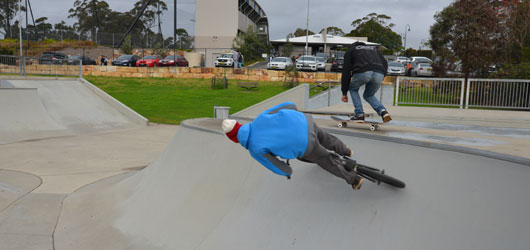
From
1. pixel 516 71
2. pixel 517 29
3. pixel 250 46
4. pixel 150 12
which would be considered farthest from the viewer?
pixel 150 12

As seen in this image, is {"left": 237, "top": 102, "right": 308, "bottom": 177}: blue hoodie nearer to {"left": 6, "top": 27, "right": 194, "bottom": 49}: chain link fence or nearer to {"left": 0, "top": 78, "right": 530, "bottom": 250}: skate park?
{"left": 0, "top": 78, "right": 530, "bottom": 250}: skate park

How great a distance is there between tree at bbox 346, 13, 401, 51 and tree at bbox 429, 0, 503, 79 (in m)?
62.4

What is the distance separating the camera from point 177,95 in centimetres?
2670

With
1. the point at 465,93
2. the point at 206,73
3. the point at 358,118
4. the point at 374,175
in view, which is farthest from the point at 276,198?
the point at 206,73

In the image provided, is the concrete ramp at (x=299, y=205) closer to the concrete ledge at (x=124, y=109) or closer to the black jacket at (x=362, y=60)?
the black jacket at (x=362, y=60)

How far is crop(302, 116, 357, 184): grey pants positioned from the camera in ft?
13.4

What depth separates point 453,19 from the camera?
65.3 feet

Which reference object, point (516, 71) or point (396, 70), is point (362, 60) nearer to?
point (516, 71)

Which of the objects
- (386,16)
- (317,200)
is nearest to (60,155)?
(317,200)

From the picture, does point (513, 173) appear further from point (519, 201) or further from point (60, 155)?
point (60, 155)

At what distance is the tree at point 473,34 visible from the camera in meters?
18.9

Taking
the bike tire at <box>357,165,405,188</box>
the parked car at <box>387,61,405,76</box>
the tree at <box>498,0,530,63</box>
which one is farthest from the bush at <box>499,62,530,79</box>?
the bike tire at <box>357,165,405,188</box>

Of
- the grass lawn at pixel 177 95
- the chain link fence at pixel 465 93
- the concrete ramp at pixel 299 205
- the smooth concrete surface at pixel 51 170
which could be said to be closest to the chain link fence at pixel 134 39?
the grass lawn at pixel 177 95

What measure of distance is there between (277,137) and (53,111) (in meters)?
17.3
